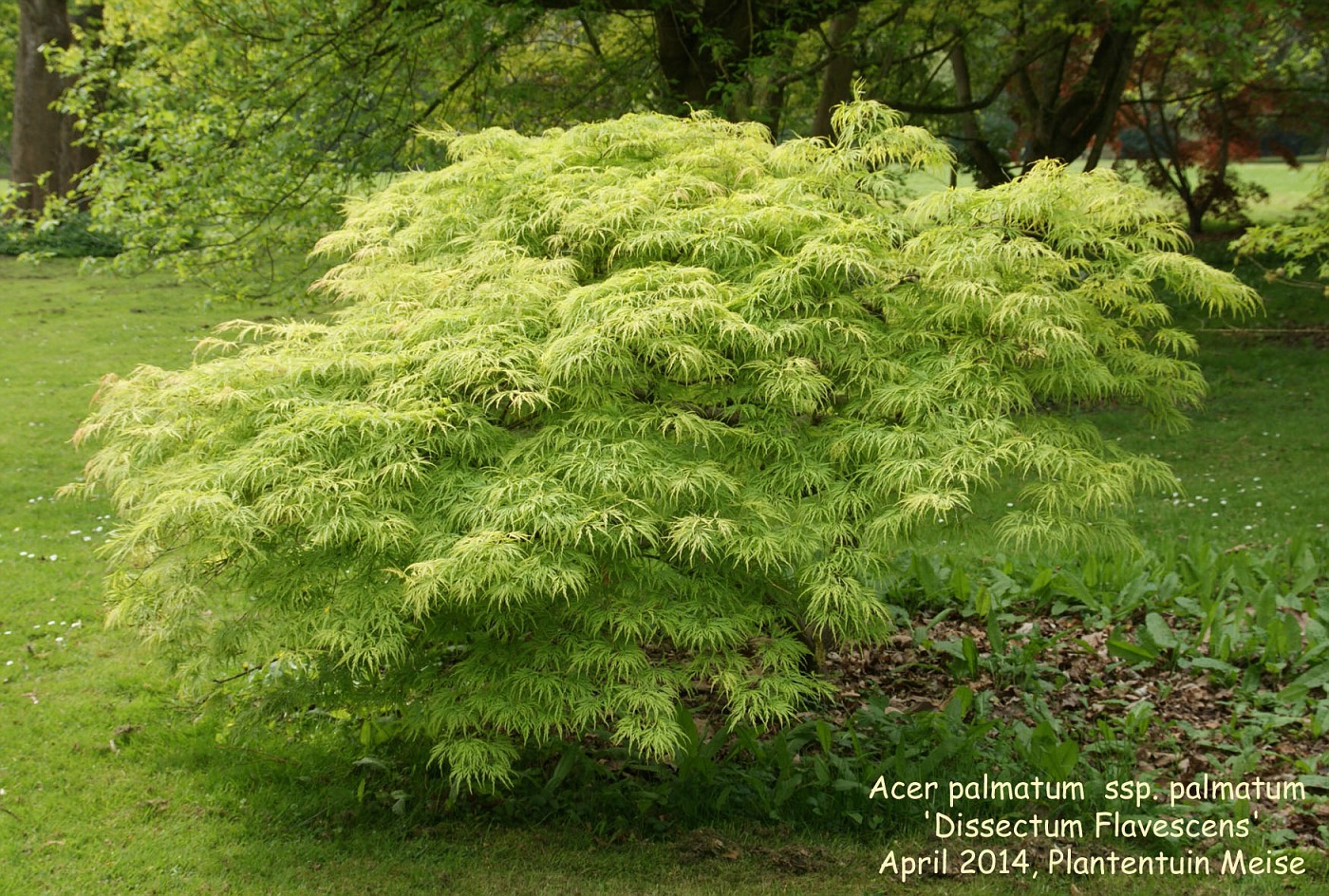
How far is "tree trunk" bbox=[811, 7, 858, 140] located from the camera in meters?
10.1

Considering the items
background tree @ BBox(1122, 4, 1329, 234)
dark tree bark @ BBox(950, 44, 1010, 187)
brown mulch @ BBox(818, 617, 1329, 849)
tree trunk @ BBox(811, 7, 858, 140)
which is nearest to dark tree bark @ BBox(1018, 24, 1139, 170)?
dark tree bark @ BBox(950, 44, 1010, 187)

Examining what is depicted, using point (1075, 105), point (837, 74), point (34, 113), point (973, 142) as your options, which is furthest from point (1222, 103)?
point (34, 113)

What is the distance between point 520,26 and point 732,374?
5535 mm

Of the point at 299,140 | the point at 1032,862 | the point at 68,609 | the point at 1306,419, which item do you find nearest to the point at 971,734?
the point at 1032,862

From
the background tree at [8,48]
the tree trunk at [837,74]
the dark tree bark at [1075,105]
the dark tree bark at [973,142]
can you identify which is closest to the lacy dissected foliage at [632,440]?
the tree trunk at [837,74]

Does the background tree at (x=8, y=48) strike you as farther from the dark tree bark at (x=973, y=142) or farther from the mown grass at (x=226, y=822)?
the mown grass at (x=226, y=822)

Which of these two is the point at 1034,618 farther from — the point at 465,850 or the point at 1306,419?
the point at 1306,419

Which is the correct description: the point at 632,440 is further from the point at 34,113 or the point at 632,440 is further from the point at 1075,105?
the point at 34,113

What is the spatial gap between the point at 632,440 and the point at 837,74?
738cm

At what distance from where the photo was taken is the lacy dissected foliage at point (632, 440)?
3971 mm

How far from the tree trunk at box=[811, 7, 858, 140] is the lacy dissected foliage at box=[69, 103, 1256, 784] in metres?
5.34

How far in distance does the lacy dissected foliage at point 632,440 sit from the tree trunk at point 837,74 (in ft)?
17.5

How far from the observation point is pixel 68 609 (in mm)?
7172

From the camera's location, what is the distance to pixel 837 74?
1028cm
